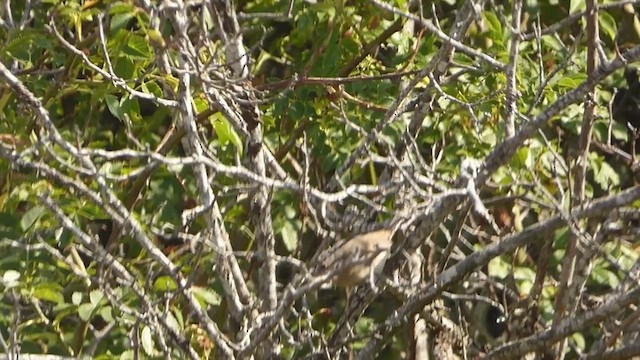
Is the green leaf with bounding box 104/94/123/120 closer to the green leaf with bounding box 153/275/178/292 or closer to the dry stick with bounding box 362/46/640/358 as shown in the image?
the green leaf with bounding box 153/275/178/292

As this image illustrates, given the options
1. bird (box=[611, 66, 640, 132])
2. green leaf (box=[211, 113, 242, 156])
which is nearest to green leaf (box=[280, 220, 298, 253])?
green leaf (box=[211, 113, 242, 156])

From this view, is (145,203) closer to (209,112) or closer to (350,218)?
(209,112)

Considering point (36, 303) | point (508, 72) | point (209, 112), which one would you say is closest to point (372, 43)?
point (209, 112)

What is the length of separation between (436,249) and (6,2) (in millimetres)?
1487

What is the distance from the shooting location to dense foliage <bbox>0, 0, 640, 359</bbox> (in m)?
2.51

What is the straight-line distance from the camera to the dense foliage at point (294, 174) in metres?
2.51

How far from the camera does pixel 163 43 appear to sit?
259cm

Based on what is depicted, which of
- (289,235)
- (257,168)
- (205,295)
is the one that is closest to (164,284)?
(205,295)

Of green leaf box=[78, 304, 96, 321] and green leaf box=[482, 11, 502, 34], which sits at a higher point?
green leaf box=[482, 11, 502, 34]

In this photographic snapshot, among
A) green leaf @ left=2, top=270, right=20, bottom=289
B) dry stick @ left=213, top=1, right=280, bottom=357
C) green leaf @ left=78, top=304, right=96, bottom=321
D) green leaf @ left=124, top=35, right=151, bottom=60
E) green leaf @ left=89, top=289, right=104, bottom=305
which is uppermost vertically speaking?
green leaf @ left=124, top=35, right=151, bottom=60

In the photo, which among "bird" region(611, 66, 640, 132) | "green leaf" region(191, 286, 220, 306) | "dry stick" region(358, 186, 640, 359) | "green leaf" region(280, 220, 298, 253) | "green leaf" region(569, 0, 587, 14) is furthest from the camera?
"bird" region(611, 66, 640, 132)

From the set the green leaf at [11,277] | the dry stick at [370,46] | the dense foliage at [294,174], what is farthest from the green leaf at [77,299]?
the dry stick at [370,46]

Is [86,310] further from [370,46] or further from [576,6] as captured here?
[576,6]

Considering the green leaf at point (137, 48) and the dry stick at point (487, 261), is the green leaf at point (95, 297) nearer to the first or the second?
the green leaf at point (137, 48)
